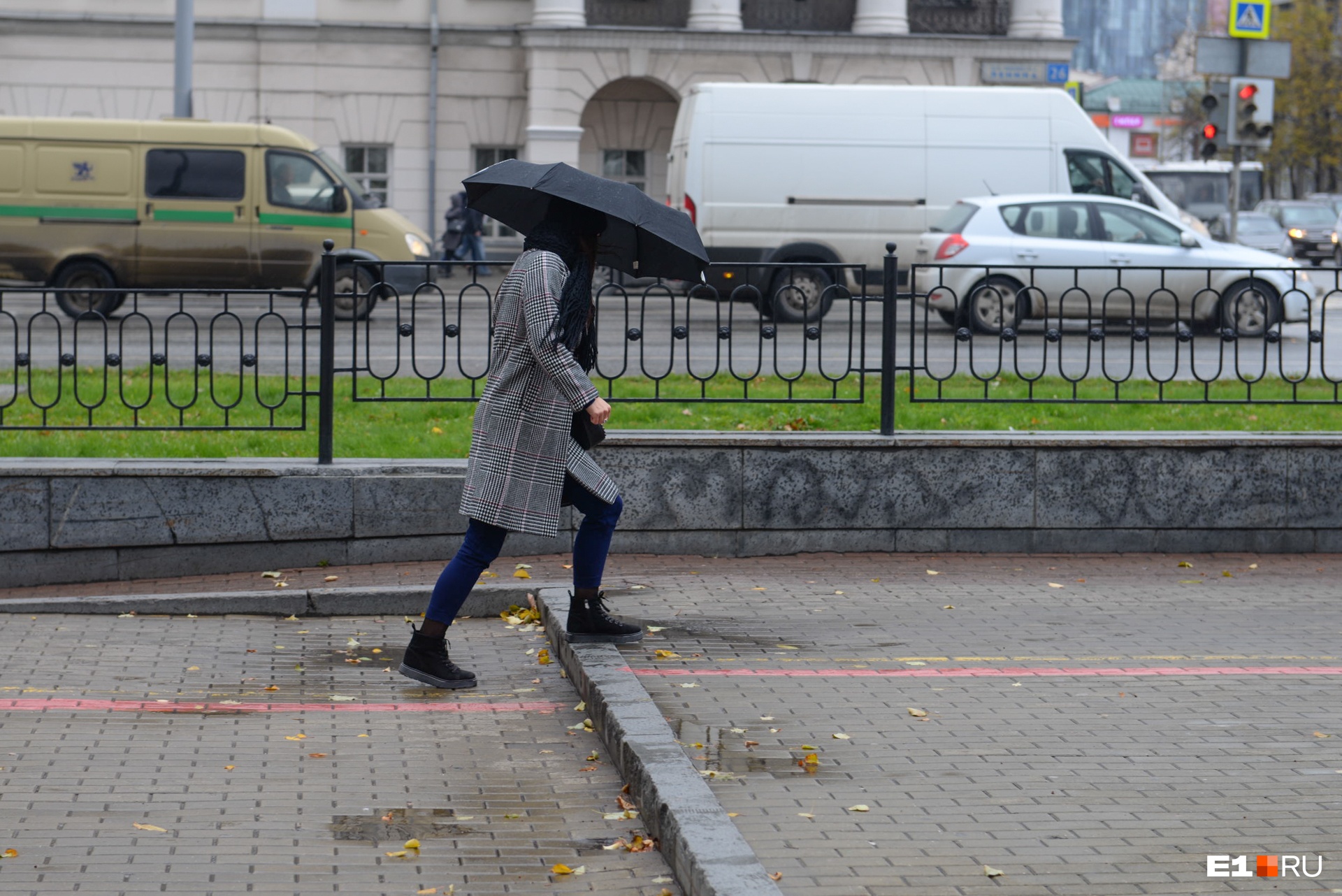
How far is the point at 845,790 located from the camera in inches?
183

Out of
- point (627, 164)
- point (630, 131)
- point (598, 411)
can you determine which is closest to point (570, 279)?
point (598, 411)

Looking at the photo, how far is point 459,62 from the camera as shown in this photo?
31125mm

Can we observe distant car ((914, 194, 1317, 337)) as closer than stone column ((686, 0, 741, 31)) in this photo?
Yes

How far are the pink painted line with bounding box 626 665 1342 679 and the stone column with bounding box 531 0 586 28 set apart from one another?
1023 inches

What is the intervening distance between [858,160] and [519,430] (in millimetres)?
15230

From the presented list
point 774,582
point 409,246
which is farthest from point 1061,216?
point 774,582

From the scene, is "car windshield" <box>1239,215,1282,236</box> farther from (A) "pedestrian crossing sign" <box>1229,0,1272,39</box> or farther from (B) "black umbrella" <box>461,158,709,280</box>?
(B) "black umbrella" <box>461,158,709,280</box>

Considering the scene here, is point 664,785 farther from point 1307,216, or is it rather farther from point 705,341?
point 1307,216

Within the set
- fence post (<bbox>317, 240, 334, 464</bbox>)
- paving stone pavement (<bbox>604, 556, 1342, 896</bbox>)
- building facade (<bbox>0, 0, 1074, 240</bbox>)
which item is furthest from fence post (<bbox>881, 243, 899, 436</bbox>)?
building facade (<bbox>0, 0, 1074, 240</bbox>)

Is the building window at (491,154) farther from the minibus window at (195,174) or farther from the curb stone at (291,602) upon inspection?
the curb stone at (291,602)

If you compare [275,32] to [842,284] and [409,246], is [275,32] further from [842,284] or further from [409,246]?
[842,284]

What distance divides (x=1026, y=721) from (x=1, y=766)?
316cm

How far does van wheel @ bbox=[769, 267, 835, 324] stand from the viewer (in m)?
8.73

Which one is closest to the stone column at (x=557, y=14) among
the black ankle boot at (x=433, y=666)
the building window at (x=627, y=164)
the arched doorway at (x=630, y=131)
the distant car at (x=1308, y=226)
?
the arched doorway at (x=630, y=131)
